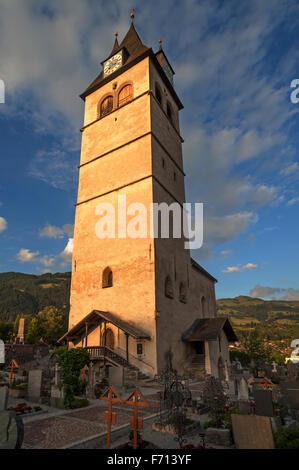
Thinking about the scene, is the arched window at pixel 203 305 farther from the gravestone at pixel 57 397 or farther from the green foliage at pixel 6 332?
the green foliage at pixel 6 332

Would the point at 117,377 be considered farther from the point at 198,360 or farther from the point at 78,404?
the point at 198,360

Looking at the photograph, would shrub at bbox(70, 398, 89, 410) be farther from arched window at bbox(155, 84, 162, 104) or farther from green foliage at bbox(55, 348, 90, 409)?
arched window at bbox(155, 84, 162, 104)

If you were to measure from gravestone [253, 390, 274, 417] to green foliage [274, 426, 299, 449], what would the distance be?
2.68m

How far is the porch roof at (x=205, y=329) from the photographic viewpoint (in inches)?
855

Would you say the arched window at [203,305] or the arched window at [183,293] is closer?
the arched window at [183,293]

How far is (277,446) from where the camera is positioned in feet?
17.6

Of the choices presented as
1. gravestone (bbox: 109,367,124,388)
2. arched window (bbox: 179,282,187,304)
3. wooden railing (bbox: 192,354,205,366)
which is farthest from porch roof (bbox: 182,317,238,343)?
gravestone (bbox: 109,367,124,388)

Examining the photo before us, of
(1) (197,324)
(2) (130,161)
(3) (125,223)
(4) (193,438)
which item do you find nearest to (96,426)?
(4) (193,438)

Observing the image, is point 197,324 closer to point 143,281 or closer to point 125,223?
point 143,281

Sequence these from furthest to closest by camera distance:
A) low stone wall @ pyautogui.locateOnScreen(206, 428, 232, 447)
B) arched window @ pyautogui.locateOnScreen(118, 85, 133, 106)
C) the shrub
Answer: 1. arched window @ pyautogui.locateOnScreen(118, 85, 133, 106)
2. the shrub
3. low stone wall @ pyautogui.locateOnScreen(206, 428, 232, 447)

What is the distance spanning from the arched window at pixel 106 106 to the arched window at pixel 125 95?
1.31 meters

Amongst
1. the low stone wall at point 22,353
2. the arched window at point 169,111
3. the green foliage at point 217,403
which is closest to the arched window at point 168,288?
the low stone wall at point 22,353

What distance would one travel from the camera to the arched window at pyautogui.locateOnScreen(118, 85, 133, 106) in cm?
2683
